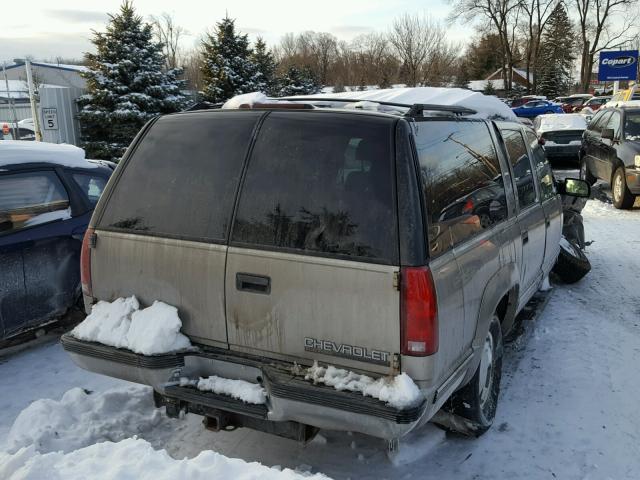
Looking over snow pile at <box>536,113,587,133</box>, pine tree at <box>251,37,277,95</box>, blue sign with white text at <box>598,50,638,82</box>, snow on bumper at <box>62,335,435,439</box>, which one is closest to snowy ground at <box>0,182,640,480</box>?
snow on bumper at <box>62,335,435,439</box>

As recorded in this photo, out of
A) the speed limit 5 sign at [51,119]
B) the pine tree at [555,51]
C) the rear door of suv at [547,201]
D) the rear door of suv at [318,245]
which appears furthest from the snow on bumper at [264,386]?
the pine tree at [555,51]

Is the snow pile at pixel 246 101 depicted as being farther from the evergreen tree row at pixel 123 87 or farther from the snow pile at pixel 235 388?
the evergreen tree row at pixel 123 87

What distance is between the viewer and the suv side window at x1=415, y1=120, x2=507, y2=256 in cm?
282

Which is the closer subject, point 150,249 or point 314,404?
point 314,404

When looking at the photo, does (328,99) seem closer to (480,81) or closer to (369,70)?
Result: (369,70)

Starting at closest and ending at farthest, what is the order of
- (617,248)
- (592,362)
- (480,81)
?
(592,362)
(617,248)
(480,81)

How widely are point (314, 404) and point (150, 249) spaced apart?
4.01 ft

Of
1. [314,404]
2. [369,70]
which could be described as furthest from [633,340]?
[369,70]

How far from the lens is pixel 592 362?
14.9ft

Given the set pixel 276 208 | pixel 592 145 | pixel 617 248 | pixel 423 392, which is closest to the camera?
pixel 423 392

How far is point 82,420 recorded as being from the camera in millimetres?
3631

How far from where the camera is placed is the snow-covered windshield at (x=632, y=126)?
35.9ft

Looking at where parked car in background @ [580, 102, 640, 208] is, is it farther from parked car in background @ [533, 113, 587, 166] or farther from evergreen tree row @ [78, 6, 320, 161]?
evergreen tree row @ [78, 6, 320, 161]

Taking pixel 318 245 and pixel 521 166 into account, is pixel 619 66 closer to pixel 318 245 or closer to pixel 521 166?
pixel 521 166
